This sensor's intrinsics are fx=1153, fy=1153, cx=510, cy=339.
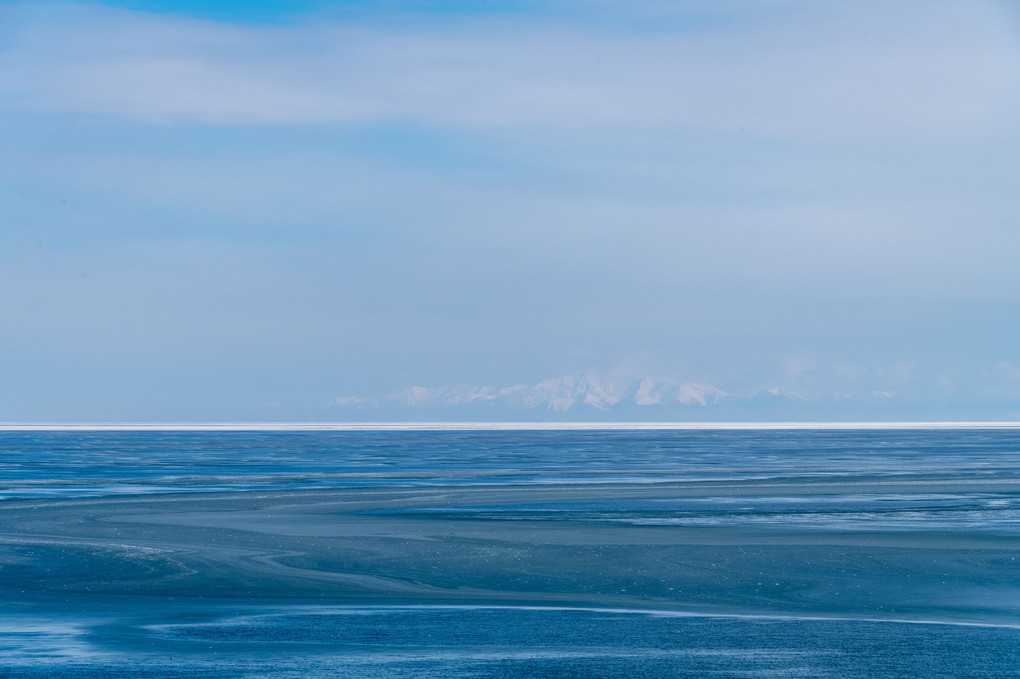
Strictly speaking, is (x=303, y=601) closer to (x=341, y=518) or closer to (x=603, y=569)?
(x=603, y=569)

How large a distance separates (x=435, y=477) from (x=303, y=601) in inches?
869

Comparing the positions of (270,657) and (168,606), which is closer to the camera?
(270,657)

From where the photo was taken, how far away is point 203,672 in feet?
30.3

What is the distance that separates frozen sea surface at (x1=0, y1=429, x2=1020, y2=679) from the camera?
9.79 meters

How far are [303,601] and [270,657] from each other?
307cm

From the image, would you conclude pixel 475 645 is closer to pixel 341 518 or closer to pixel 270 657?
pixel 270 657

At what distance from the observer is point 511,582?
557 inches

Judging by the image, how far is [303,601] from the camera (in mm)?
12867

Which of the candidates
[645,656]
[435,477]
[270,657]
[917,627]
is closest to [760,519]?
[917,627]

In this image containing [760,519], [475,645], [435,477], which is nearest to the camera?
[475,645]

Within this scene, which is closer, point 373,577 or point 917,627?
point 917,627

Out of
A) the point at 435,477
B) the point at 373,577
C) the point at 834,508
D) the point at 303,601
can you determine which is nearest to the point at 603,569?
the point at 373,577

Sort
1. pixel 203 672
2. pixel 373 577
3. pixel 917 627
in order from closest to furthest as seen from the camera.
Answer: pixel 203 672
pixel 917 627
pixel 373 577

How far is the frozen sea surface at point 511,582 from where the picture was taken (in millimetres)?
9789
